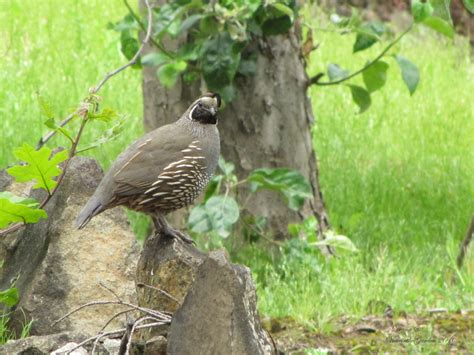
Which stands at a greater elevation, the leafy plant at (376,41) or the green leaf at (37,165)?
the green leaf at (37,165)

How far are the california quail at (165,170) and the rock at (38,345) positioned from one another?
65cm

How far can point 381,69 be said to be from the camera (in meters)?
7.17

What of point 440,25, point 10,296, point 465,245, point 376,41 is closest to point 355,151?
point 376,41

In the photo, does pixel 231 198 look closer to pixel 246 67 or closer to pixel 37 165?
pixel 246 67

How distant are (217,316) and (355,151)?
584cm

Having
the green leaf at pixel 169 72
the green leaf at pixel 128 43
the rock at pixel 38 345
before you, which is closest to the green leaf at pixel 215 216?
the green leaf at pixel 169 72

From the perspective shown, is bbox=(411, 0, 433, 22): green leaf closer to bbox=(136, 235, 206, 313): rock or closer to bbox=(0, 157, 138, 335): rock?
bbox=(0, 157, 138, 335): rock

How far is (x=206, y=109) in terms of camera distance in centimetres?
493

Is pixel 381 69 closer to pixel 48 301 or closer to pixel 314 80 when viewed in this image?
pixel 314 80

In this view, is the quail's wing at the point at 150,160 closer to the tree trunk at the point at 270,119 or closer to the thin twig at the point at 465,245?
the tree trunk at the point at 270,119

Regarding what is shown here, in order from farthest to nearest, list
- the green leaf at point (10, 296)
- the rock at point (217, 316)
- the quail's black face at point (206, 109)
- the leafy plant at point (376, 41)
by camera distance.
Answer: the leafy plant at point (376, 41) < the green leaf at point (10, 296) < the quail's black face at point (206, 109) < the rock at point (217, 316)

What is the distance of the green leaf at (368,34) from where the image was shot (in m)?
6.87

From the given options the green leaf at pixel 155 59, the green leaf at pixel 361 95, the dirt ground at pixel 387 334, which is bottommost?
the dirt ground at pixel 387 334

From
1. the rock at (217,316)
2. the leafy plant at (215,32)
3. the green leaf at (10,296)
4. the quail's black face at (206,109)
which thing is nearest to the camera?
the rock at (217,316)
